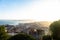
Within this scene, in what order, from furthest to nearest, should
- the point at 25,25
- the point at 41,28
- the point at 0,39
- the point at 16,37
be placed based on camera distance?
the point at 25,25 → the point at 41,28 → the point at 0,39 → the point at 16,37

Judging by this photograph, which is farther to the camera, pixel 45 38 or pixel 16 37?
pixel 45 38

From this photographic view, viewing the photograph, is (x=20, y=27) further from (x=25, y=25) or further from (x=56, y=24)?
(x=56, y=24)

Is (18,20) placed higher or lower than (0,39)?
higher

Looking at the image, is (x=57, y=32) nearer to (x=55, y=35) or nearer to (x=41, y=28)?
(x=55, y=35)

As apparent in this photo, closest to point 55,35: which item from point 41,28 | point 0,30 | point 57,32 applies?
point 57,32

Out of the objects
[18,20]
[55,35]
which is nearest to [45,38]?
[55,35]

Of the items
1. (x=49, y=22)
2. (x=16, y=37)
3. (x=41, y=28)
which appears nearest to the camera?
(x=16, y=37)
